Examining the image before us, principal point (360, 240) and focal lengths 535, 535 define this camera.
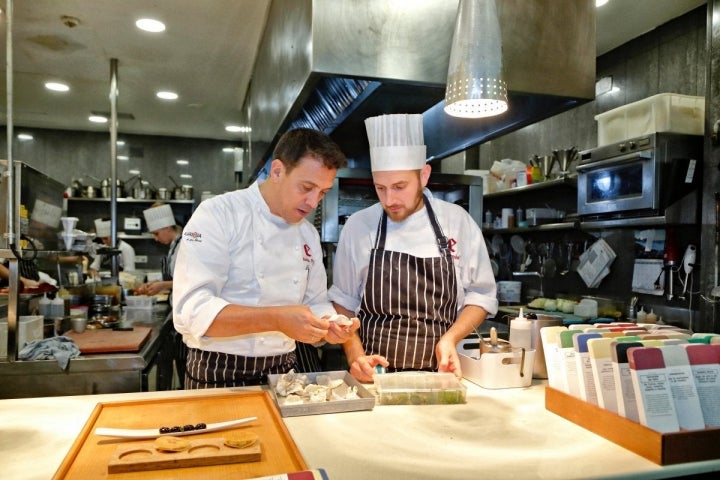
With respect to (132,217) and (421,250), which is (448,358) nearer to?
(421,250)

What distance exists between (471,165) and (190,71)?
319 cm

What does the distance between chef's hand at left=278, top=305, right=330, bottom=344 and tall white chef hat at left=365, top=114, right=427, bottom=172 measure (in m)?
0.81

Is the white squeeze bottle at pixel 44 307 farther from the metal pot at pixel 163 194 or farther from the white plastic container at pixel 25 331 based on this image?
the metal pot at pixel 163 194

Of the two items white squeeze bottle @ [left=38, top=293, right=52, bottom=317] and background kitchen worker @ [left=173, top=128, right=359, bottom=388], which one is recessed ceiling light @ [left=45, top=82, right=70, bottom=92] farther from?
background kitchen worker @ [left=173, top=128, right=359, bottom=388]

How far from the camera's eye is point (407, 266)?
2.17 metres

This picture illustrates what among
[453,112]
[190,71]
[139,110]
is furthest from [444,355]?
[139,110]

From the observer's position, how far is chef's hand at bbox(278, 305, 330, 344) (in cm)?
156

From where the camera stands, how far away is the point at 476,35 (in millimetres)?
1713

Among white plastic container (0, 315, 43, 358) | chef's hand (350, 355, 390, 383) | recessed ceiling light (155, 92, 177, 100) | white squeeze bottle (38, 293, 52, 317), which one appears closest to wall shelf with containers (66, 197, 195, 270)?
recessed ceiling light (155, 92, 177, 100)

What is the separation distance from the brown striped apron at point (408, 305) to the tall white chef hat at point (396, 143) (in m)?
0.30

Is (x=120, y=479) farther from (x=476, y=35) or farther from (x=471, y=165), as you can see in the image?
(x=471, y=165)

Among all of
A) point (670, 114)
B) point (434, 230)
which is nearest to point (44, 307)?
point (434, 230)

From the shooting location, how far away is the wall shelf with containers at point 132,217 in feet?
25.0

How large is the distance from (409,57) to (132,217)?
673 cm
